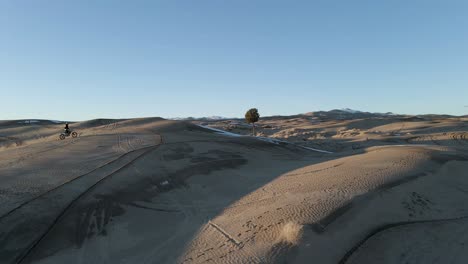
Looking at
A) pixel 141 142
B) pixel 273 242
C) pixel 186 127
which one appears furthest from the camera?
pixel 186 127

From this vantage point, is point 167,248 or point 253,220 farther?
point 253,220

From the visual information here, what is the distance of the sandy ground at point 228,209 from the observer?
693cm

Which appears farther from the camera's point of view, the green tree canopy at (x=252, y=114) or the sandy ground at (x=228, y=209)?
the green tree canopy at (x=252, y=114)

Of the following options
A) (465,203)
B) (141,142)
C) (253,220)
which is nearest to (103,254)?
(253,220)

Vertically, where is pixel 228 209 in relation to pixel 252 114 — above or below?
below

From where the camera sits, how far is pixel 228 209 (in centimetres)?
953

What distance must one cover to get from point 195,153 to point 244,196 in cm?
620

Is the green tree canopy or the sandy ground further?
the green tree canopy

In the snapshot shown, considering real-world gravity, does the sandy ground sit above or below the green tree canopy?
below

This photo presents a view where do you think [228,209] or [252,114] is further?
[252,114]

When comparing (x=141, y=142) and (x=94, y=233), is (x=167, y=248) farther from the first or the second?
(x=141, y=142)

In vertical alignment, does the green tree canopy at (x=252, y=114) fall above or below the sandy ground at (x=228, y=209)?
above

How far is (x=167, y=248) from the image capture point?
24.6 feet

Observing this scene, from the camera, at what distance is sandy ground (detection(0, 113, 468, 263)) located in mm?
6934
